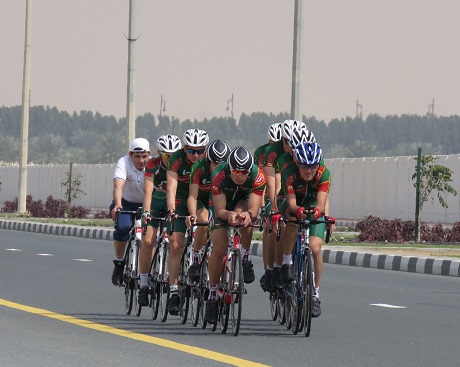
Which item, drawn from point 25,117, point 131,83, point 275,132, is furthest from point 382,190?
point 275,132

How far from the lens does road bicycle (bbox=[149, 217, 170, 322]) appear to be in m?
12.8

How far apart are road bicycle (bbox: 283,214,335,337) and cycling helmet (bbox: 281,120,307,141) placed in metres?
1.57

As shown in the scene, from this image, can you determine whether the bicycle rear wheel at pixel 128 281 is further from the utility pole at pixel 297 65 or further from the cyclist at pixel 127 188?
the utility pole at pixel 297 65

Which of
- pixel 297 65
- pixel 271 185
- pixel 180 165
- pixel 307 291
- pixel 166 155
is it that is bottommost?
pixel 307 291

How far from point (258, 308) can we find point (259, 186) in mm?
2839

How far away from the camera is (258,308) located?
46.9 feet

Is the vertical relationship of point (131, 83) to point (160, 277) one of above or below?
above

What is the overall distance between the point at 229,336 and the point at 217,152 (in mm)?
1671

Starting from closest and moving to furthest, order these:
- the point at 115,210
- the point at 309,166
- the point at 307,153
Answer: the point at 307,153
the point at 309,166
the point at 115,210

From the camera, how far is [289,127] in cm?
1355

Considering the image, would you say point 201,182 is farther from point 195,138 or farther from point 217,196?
point 217,196

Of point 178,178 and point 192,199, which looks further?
point 178,178

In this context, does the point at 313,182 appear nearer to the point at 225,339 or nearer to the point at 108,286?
the point at 225,339

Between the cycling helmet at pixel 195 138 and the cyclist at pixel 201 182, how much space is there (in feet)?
0.66
